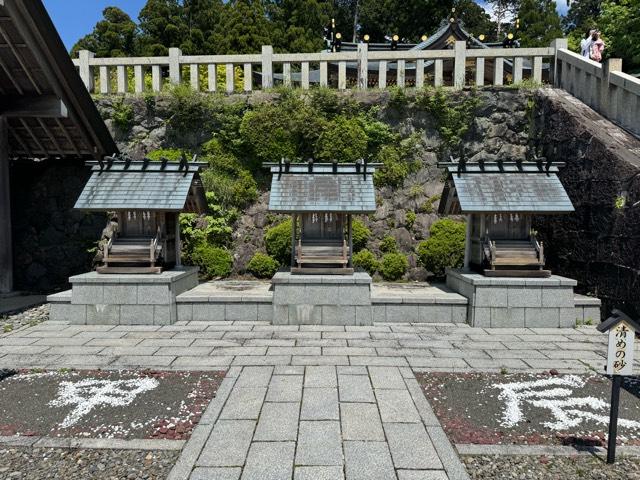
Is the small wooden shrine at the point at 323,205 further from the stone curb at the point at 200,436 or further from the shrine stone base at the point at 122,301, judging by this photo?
the stone curb at the point at 200,436

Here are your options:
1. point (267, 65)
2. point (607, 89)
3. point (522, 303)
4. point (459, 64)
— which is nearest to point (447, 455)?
point (522, 303)

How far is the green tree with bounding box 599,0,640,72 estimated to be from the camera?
767 inches

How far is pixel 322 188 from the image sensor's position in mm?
9359

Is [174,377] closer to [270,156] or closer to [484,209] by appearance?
[484,209]

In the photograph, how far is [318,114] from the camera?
46.4 feet

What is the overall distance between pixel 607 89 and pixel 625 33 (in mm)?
13175

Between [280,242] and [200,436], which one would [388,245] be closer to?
[280,242]

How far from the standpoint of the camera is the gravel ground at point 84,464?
12.0 feet

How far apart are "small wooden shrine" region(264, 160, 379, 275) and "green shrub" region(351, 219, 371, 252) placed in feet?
10.1

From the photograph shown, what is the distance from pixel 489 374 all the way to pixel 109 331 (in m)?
7.25

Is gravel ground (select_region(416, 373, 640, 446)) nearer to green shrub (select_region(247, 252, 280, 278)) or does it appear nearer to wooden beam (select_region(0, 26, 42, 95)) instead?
green shrub (select_region(247, 252, 280, 278))

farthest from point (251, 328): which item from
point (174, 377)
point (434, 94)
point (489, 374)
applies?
point (434, 94)

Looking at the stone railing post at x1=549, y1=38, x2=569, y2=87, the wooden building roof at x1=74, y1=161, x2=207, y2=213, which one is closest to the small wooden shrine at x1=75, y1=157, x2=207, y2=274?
the wooden building roof at x1=74, y1=161, x2=207, y2=213

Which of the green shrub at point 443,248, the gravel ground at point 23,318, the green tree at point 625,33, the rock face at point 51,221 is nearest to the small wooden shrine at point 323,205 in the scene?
the green shrub at point 443,248
